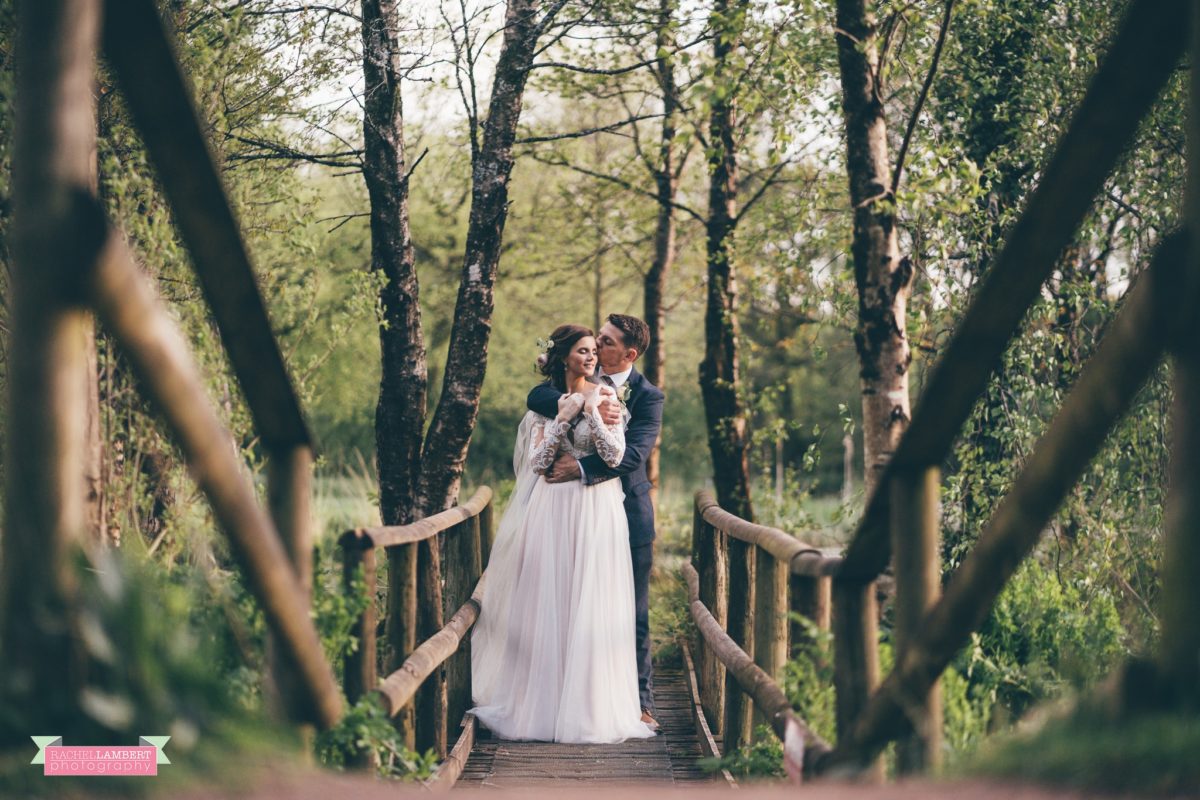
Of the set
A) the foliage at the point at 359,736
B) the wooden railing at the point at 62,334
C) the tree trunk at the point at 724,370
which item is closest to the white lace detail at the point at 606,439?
the foliage at the point at 359,736

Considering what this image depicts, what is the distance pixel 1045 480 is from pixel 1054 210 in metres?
0.63

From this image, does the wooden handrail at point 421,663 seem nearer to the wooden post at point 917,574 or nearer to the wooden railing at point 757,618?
the wooden railing at point 757,618

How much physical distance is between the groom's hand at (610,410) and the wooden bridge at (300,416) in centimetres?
231

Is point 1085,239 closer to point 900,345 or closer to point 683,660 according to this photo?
point 900,345

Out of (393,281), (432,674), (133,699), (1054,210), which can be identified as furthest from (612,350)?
(133,699)

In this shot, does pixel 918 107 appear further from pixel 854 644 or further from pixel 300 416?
pixel 300 416

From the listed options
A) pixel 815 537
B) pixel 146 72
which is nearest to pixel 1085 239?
pixel 146 72

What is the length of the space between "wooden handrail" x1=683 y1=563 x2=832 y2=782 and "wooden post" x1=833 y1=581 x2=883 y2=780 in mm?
102

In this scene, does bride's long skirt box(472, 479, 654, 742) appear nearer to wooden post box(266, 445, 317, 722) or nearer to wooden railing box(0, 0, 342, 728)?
wooden post box(266, 445, 317, 722)

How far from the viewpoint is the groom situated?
6.17 meters

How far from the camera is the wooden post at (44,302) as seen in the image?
2375 millimetres

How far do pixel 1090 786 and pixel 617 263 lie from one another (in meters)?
13.2

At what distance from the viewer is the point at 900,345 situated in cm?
506

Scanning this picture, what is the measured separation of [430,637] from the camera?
5.20m
